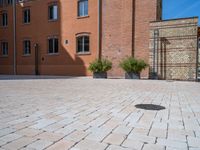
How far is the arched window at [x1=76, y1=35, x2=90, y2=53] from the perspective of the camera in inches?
676

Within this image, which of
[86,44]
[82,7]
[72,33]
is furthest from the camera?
[72,33]

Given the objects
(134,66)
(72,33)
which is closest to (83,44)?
(72,33)

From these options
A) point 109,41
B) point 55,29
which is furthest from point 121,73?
point 55,29

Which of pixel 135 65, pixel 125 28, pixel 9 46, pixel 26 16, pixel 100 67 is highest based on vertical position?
pixel 26 16

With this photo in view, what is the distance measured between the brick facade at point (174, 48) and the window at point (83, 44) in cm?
538

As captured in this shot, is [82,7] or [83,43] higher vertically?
[82,7]

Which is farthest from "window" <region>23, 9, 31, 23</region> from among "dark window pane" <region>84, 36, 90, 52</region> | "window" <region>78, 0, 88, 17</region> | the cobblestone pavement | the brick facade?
the cobblestone pavement

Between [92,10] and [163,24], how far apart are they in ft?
19.6

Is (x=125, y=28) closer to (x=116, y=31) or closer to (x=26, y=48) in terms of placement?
(x=116, y=31)

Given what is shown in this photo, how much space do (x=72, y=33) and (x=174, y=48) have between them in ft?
28.0

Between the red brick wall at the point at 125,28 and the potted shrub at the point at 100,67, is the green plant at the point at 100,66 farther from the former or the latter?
the red brick wall at the point at 125,28

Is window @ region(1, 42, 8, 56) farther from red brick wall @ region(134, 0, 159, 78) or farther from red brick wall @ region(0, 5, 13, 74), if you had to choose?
Result: red brick wall @ region(134, 0, 159, 78)

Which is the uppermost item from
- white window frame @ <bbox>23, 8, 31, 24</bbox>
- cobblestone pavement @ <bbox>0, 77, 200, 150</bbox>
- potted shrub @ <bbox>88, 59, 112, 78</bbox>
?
white window frame @ <bbox>23, 8, 31, 24</bbox>

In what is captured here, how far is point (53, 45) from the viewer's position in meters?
18.9
